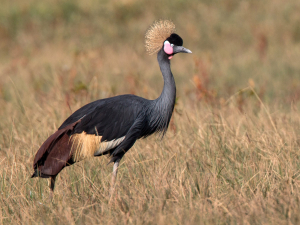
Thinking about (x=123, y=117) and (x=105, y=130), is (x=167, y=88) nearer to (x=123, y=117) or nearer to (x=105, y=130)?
(x=123, y=117)

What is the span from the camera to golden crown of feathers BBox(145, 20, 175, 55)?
→ 4066mm

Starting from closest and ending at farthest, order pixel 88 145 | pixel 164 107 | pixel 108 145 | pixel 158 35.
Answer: pixel 88 145 → pixel 108 145 → pixel 164 107 → pixel 158 35

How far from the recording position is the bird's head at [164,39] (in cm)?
397

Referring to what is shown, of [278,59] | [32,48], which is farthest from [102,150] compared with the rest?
[32,48]

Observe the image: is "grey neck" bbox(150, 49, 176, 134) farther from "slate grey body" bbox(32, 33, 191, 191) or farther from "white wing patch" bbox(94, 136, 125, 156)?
"white wing patch" bbox(94, 136, 125, 156)

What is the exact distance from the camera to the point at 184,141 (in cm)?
432

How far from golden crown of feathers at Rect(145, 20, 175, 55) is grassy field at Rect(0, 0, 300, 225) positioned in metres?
0.82

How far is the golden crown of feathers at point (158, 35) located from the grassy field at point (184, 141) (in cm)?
82

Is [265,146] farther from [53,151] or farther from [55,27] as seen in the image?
[55,27]

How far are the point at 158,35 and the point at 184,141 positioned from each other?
97cm

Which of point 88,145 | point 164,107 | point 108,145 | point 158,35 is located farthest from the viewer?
point 158,35

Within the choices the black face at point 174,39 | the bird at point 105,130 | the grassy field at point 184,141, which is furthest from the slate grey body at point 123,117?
the black face at point 174,39

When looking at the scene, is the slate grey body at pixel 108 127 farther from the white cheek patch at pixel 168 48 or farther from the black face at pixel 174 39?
the black face at pixel 174 39

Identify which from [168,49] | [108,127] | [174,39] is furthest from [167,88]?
[108,127]
